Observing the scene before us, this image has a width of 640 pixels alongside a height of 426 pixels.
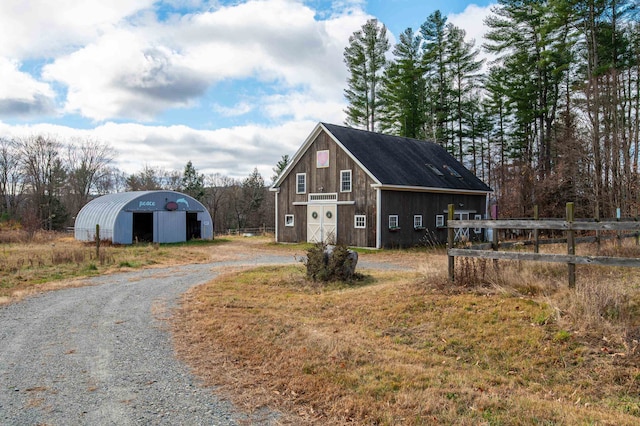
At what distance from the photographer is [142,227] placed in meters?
32.3

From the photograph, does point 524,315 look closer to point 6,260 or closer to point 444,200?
point 6,260

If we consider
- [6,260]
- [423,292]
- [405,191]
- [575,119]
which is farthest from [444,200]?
[6,260]

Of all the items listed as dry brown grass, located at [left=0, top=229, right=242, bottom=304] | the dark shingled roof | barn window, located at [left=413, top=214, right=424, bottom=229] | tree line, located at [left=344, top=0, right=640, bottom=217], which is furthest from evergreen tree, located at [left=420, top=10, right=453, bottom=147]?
dry brown grass, located at [left=0, top=229, right=242, bottom=304]

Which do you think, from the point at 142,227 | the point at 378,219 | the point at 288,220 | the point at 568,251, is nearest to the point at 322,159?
the point at 288,220

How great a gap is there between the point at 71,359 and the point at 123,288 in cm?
616

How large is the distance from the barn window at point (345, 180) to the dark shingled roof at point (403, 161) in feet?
3.67

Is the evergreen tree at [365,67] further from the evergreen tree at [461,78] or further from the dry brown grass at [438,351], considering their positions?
the dry brown grass at [438,351]

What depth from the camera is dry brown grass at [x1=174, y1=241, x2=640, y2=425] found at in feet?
15.0

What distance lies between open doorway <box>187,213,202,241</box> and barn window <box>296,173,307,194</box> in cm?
960

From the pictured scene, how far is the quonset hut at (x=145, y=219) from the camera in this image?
2780 cm

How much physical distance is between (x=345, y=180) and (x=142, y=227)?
15.8 m

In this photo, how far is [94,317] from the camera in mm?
8703

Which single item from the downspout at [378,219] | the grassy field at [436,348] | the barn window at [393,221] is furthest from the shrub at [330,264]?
the barn window at [393,221]

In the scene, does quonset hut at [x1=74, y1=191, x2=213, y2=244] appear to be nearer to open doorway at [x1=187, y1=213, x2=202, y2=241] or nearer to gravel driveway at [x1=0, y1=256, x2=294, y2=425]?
open doorway at [x1=187, y1=213, x2=202, y2=241]
